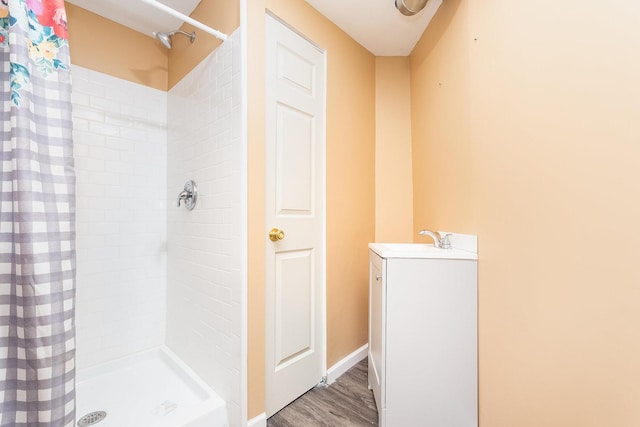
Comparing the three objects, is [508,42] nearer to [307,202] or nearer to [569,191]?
[569,191]

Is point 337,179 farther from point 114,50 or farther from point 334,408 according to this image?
point 114,50

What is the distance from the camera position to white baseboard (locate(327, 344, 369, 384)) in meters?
1.72

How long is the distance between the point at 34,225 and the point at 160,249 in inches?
44.5

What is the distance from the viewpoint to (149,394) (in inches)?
60.4

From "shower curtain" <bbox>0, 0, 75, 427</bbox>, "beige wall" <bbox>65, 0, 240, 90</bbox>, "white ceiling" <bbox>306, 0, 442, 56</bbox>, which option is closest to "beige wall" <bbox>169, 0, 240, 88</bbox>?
"beige wall" <bbox>65, 0, 240, 90</bbox>

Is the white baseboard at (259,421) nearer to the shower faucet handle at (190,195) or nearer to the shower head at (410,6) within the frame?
the shower faucet handle at (190,195)

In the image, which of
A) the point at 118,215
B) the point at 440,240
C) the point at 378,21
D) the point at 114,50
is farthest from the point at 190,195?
the point at 378,21

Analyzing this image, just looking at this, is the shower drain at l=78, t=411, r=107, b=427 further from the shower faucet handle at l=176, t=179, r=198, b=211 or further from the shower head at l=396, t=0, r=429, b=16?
the shower head at l=396, t=0, r=429, b=16

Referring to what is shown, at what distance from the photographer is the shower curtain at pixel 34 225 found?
85cm

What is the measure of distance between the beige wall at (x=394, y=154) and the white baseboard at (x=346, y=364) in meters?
0.83

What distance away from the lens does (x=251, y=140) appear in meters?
1.33

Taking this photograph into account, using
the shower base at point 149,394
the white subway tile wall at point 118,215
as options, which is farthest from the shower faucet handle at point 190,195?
the shower base at point 149,394

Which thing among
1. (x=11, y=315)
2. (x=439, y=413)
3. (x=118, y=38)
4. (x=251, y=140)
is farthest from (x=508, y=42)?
(x=118, y=38)

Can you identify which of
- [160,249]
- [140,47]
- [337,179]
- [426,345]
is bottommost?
[426,345]
